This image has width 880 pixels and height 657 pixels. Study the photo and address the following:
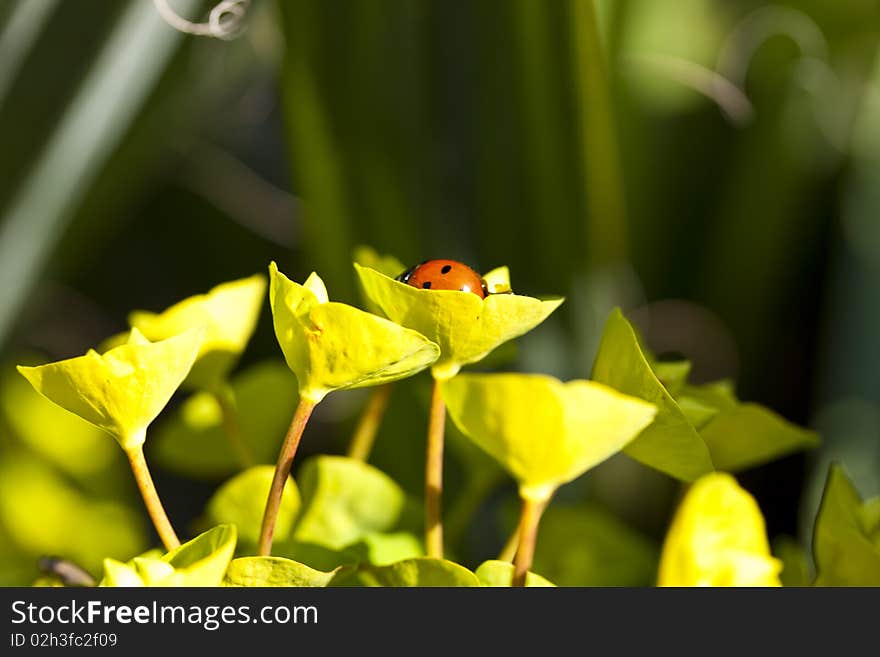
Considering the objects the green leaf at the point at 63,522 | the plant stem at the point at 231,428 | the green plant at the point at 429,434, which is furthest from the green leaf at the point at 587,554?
the green leaf at the point at 63,522

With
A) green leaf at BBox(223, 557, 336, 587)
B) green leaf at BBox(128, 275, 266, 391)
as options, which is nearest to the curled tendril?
green leaf at BBox(128, 275, 266, 391)

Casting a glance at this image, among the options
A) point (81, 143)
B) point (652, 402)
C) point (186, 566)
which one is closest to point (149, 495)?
point (186, 566)

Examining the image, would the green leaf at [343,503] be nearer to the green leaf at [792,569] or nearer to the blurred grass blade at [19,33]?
the green leaf at [792,569]

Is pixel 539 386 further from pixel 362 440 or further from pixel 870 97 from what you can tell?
pixel 870 97

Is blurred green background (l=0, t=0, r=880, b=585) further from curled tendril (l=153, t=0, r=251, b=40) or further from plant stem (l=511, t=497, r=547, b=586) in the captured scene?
plant stem (l=511, t=497, r=547, b=586)

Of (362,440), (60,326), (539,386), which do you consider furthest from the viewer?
(60,326)
